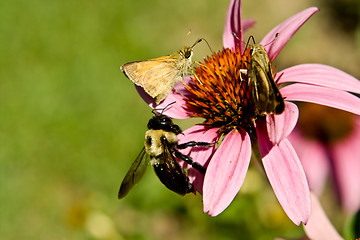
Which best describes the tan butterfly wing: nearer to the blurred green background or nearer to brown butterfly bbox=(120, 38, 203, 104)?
A: brown butterfly bbox=(120, 38, 203, 104)

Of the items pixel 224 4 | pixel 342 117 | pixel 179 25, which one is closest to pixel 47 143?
pixel 179 25

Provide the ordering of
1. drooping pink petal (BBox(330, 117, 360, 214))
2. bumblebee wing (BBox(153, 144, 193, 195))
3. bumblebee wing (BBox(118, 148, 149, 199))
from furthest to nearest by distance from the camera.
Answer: drooping pink petal (BBox(330, 117, 360, 214)), bumblebee wing (BBox(118, 148, 149, 199)), bumblebee wing (BBox(153, 144, 193, 195))

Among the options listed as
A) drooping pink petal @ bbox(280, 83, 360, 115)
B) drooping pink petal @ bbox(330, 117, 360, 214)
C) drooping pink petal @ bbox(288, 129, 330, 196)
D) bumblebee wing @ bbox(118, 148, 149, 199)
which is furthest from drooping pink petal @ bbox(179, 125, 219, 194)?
drooping pink petal @ bbox(330, 117, 360, 214)

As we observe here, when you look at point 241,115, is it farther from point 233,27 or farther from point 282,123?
point 233,27

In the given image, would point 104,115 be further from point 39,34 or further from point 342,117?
point 342,117

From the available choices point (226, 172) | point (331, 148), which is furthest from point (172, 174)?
point (331, 148)
